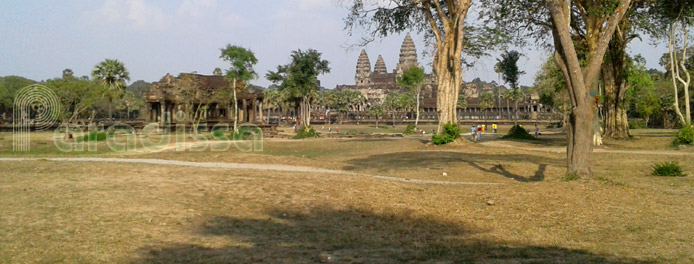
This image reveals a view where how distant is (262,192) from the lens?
1286 cm

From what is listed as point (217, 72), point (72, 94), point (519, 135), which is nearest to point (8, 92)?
point (72, 94)

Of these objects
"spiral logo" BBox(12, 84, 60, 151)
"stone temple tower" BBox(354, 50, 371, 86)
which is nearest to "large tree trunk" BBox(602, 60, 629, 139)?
"spiral logo" BBox(12, 84, 60, 151)

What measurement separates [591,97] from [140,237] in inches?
428

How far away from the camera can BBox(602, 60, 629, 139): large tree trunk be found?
1369 inches

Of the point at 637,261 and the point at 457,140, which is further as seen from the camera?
the point at 457,140

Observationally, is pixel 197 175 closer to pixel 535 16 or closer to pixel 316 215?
pixel 316 215

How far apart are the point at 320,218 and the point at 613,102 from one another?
97.1 ft

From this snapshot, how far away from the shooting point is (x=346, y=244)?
8.51 m

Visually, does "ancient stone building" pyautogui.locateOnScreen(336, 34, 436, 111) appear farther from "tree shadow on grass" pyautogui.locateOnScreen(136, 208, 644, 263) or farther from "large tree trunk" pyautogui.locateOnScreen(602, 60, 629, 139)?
"tree shadow on grass" pyautogui.locateOnScreen(136, 208, 644, 263)

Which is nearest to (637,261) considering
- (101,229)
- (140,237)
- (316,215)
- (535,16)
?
(316,215)

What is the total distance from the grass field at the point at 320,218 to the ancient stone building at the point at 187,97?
48099 mm

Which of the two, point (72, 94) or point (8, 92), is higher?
point (8, 92)

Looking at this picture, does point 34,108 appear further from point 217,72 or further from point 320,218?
point 320,218

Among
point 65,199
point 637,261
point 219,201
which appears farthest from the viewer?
point 219,201
